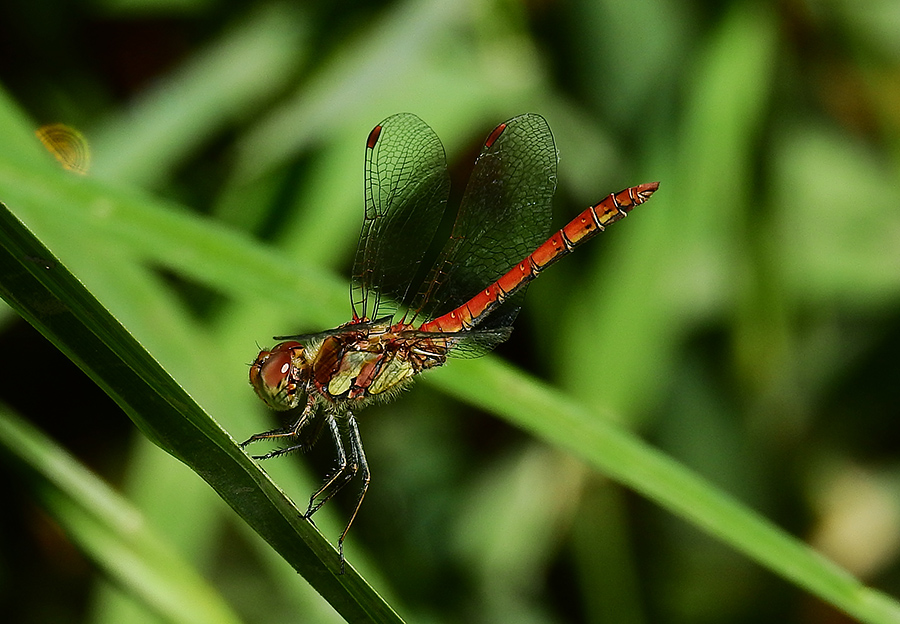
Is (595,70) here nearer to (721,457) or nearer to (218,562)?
(721,457)

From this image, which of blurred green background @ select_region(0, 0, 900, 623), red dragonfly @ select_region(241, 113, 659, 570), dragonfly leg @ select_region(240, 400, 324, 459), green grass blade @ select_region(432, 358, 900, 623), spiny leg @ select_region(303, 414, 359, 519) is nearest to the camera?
green grass blade @ select_region(432, 358, 900, 623)

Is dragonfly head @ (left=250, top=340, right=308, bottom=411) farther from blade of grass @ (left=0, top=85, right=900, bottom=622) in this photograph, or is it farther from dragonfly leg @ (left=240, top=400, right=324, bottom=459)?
blade of grass @ (left=0, top=85, right=900, bottom=622)

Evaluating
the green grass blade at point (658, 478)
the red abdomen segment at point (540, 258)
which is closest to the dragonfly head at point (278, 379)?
the green grass blade at point (658, 478)

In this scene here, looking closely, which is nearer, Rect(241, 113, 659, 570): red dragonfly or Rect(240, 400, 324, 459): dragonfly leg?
Rect(240, 400, 324, 459): dragonfly leg

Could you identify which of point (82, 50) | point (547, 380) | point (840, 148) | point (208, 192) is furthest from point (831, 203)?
point (82, 50)

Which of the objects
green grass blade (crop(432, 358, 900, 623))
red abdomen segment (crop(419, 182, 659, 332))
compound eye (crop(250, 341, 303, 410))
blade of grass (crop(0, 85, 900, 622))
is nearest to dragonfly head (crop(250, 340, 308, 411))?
compound eye (crop(250, 341, 303, 410))

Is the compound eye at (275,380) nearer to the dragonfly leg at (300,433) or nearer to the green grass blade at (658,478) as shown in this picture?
the dragonfly leg at (300,433)

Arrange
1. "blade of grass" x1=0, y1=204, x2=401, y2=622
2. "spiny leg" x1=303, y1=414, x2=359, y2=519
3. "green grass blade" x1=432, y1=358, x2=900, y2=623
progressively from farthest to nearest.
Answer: "spiny leg" x1=303, y1=414, x2=359, y2=519
"green grass blade" x1=432, y1=358, x2=900, y2=623
"blade of grass" x1=0, y1=204, x2=401, y2=622
